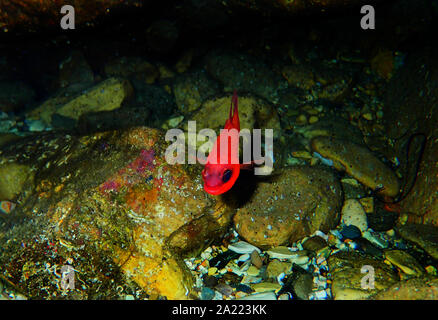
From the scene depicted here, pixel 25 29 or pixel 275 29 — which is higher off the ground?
pixel 275 29

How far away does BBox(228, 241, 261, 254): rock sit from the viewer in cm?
370

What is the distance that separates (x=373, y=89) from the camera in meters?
6.05

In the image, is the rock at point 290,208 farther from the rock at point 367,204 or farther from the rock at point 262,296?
the rock at point 262,296

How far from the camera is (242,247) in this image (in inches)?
147

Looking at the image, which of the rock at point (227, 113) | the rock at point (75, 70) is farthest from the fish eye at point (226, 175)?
the rock at point (75, 70)

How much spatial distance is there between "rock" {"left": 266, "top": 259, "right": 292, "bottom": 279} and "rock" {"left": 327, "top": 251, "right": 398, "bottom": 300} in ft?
1.76

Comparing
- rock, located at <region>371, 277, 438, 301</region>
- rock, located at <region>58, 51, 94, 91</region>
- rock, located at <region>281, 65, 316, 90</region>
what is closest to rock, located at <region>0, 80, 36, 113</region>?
rock, located at <region>58, 51, 94, 91</region>

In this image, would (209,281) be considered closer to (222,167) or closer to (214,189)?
(214,189)

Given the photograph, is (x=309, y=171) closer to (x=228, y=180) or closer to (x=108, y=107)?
(x=228, y=180)

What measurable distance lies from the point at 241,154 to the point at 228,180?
1.73 meters

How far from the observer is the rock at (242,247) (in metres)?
3.70

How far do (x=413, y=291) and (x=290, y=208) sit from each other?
167cm
